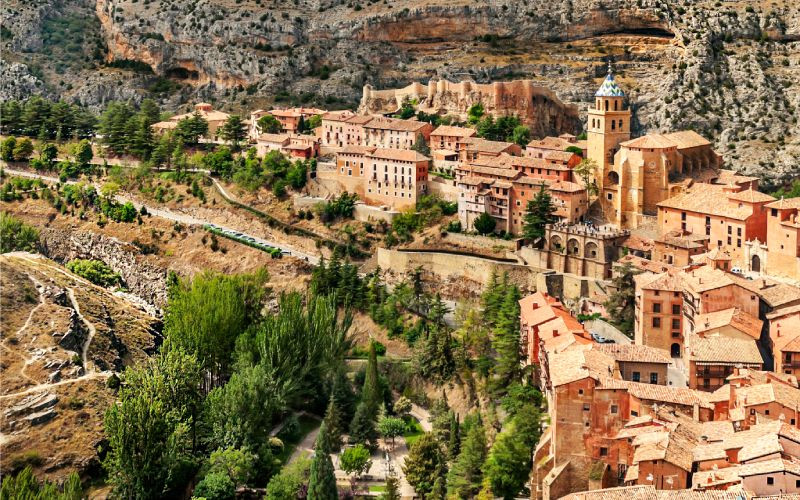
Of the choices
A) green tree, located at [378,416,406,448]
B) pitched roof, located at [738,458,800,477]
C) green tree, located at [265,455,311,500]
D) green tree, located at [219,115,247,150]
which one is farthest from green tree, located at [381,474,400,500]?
green tree, located at [219,115,247,150]

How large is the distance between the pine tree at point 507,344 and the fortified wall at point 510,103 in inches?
1041

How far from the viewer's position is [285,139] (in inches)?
3265

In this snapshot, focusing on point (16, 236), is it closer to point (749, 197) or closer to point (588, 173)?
point (588, 173)

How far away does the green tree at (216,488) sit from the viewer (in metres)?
45.8

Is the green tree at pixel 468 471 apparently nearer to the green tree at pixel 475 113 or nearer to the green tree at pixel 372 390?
the green tree at pixel 372 390

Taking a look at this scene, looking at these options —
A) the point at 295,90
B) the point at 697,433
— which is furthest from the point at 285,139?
the point at 697,433

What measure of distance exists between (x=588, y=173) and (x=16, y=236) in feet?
115

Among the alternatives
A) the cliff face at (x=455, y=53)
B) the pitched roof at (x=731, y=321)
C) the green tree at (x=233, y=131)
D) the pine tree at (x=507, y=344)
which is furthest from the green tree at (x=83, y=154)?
the pitched roof at (x=731, y=321)

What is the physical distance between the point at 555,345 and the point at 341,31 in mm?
57321

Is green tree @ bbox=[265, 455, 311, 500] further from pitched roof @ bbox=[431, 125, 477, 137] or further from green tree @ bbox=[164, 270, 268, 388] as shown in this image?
pitched roof @ bbox=[431, 125, 477, 137]

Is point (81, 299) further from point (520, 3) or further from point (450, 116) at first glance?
point (520, 3)

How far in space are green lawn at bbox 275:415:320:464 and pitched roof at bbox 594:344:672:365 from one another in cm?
1363

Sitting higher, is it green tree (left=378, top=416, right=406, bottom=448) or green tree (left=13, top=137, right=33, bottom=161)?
green tree (left=13, top=137, right=33, bottom=161)

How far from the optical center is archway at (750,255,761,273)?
5772 centimetres
